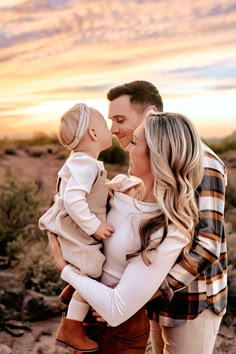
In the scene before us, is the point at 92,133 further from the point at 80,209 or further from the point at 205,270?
the point at 205,270

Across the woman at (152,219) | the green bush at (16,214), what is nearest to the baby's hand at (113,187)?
the woman at (152,219)

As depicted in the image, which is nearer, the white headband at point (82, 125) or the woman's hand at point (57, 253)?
the woman's hand at point (57, 253)

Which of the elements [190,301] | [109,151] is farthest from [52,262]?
[109,151]

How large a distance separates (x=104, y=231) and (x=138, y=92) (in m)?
1.18

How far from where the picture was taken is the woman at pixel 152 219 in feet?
10.3

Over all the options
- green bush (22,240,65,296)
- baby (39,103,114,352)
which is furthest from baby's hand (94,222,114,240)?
green bush (22,240,65,296)

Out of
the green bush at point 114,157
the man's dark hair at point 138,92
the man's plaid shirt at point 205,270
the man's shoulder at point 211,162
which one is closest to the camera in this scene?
the man's plaid shirt at point 205,270

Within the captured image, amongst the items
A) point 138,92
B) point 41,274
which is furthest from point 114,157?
point 138,92

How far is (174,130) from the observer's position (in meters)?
3.14

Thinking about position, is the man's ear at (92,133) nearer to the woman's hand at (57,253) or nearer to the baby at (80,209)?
the baby at (80,209)

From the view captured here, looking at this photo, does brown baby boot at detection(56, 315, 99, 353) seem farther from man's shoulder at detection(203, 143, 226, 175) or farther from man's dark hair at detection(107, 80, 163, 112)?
man's dark hair at detection(107, 80, 163, 112)

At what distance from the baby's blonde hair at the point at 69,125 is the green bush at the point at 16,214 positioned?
7.06 meters

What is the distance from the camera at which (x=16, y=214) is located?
1138 cm

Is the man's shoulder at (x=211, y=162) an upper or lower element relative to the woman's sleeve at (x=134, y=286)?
upper
